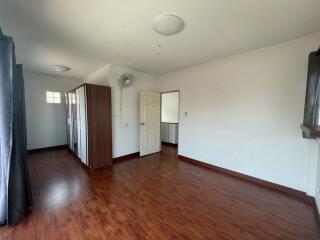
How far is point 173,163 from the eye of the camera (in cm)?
379

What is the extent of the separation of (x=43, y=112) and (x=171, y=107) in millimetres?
4519

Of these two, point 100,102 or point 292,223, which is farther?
point 100,102

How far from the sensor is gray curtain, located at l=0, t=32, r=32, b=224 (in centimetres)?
158

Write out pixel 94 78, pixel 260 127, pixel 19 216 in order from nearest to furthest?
pixel 19 216 → pixel 260 127 → pixel 94 78

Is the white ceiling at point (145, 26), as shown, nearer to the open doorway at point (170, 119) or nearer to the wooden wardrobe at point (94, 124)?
the wooden wardrobe at point (94, 124)

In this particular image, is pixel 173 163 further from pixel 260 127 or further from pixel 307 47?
pixel 307 47

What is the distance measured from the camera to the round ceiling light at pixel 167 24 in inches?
70.1

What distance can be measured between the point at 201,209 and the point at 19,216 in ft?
7.56

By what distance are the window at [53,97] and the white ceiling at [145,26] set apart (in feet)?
6.05

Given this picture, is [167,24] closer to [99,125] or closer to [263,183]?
[99,125]

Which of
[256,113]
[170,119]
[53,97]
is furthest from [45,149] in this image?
[256,113]

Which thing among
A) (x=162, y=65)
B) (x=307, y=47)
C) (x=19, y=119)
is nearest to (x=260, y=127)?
(x=307, y=47)

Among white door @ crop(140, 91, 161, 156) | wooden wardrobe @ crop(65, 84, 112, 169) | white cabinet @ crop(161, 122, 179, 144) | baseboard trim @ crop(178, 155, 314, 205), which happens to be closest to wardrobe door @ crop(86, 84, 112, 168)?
wooden wardrobe @ crop(65, 84, 112, 169)

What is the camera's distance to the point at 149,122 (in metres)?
4.41
